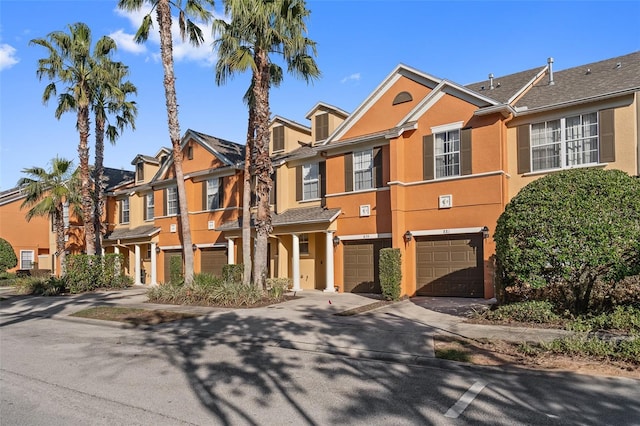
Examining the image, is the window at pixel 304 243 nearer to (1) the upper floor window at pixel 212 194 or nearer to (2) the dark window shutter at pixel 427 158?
(1) the upper floor window at pixel 212 194

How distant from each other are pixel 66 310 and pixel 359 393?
14.2 metres

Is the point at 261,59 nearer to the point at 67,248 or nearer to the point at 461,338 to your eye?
the point at 461,338

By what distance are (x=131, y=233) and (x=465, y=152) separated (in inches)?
827

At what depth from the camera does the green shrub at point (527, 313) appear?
10766 mm

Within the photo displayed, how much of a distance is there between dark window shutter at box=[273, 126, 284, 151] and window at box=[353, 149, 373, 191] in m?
5.54

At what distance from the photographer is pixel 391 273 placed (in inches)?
628

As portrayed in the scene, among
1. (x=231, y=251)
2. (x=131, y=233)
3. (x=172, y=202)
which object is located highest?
(x=172, y=202)

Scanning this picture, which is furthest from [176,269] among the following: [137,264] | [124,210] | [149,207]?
[124,210]

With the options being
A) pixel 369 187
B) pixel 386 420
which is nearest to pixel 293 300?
pixel 369 187

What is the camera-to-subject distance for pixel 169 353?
9719 millimetres

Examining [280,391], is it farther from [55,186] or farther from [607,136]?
[55,186]

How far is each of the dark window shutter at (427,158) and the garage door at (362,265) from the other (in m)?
2.94

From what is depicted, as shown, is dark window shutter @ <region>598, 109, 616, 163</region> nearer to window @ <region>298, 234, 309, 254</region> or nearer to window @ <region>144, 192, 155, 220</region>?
window @ <region>298, 234, 309, 254</region>

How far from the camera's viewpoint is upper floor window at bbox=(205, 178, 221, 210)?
2500 cm
